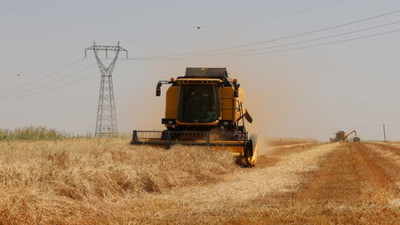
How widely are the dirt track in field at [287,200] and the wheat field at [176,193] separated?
0.02 meters

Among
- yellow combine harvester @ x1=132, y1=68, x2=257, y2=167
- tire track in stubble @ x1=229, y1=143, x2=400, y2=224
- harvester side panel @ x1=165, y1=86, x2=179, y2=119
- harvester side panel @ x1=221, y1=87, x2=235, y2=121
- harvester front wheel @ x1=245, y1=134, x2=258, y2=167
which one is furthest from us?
harvester side panel @ x1=165, y1=86, x2=179, y2=119

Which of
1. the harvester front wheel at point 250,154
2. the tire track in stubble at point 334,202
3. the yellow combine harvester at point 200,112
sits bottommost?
the tire track in stubble at point 334,202

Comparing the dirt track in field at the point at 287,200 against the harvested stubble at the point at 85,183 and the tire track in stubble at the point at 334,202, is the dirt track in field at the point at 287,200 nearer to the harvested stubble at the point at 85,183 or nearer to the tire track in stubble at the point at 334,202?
the tire track in stubble at the point at 334,202

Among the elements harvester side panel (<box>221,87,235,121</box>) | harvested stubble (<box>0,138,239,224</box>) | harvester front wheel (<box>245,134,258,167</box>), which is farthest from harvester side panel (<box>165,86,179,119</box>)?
harvested stubble (<box>0,138,239,224</box>)

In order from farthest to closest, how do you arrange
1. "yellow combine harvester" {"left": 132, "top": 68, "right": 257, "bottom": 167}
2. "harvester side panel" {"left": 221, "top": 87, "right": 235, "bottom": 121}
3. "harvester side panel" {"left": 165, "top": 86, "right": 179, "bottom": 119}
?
"harvester side panel" {"left": 165, "top": 86, "right": 179, "bottom": 119}
"harvester side panel" {"left": 221, "top": 87, "right": 235, "bottom": 121}
"yellow combine harvester" {"left": 132, "top": 68, "right": 257, "bottom": 167}

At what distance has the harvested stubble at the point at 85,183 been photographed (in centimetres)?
803

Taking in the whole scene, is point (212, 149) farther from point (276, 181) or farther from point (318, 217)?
point (318, 217)

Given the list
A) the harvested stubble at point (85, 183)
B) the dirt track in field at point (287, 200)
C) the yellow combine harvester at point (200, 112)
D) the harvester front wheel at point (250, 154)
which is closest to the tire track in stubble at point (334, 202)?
the dirt track in field at point (287, 200)

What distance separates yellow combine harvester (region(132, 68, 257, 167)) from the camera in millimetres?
20547

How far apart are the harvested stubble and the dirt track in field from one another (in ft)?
1.90

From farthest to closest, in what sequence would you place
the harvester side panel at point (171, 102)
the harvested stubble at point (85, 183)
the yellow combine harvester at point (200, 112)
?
1. the harvester side panel at point (171, 102)
2. the yellow combine harvester at point (200, 112)
3. the harvested stubble at point (85, 183)

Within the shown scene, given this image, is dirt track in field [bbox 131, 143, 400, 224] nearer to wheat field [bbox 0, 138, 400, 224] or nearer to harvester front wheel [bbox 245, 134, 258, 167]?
wheat field [bbox 0, 138, 400, 224]

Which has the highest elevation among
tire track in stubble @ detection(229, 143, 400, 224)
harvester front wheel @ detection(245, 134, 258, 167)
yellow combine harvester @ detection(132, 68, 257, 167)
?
yellow combine harvester @ detection(132, 68, 257, 167)

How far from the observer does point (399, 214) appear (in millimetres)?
8352
